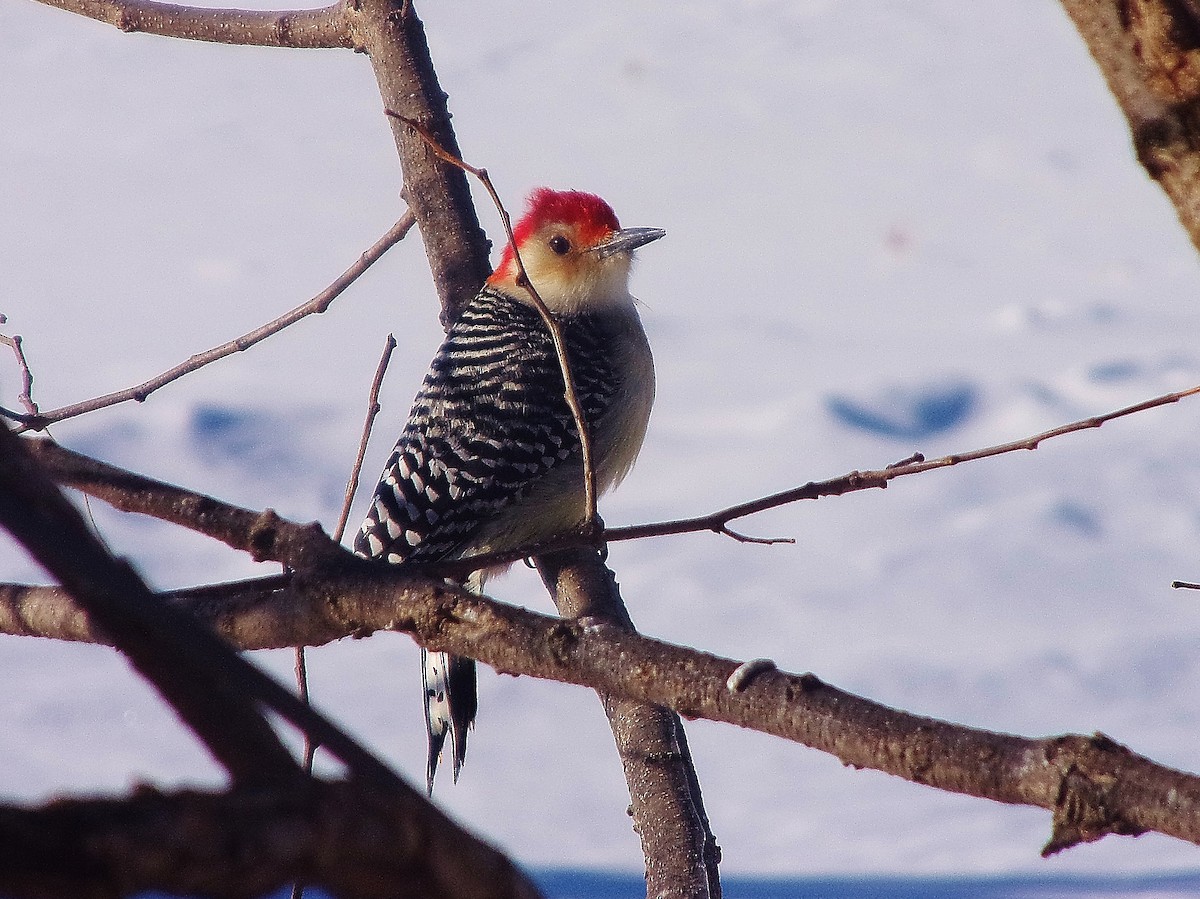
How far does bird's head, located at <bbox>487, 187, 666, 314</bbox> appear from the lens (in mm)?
3701

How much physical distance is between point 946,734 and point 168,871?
0.70 m

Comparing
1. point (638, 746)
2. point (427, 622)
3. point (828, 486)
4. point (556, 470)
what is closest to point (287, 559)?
point (427, 622)

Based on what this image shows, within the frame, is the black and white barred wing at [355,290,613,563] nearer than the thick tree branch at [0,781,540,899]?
No

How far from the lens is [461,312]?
332 centimetres

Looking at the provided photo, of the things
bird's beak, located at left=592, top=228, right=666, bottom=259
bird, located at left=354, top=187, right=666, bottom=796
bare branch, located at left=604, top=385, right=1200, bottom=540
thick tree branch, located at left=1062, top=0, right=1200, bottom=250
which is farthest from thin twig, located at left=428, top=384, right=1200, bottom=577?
bird's beak, located at left=592, top=228, right=666, bottom=259

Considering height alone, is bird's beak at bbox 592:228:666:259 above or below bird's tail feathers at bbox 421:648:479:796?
above

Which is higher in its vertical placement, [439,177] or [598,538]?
[439,177]

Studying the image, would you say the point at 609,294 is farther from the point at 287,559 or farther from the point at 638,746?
the point at 287,559

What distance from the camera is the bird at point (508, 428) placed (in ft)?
9.87

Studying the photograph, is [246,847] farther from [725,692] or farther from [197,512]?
[197,512]

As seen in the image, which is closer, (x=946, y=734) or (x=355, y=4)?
A: (x=946, y=734)

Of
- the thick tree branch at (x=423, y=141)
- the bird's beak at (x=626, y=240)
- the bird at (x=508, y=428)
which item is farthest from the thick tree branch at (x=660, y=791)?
the bird's beak at (x=626, y=240)

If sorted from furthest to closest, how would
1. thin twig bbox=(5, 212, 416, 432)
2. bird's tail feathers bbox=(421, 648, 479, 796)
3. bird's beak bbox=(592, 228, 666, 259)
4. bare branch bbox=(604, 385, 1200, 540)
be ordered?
bird's beak bbox=(592, 228, 666, 259) → bird's tail feathers bbox=(421, 648, 479, 796) → thin twig bbox=(5, 212, 416, 432) → bare branch bbox=(604, 385, 1200, 540)

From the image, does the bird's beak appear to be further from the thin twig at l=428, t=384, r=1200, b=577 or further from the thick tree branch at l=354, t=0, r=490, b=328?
the thin twig at l=428, t=384, r=1200, b=577
